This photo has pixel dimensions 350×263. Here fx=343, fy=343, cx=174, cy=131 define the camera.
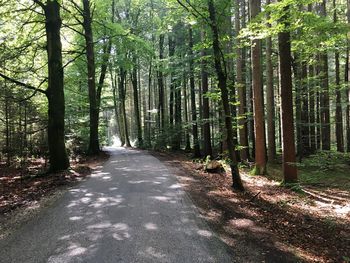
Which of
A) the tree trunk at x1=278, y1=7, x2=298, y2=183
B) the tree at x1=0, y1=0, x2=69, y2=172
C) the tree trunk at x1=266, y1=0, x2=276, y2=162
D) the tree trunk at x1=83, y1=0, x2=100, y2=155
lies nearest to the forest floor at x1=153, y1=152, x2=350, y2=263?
the tree trunk at x1=278, y1=7, x2=298, y2=183

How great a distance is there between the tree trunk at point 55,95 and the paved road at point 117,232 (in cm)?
412

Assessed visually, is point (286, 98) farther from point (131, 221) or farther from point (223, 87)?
point (131, 221)

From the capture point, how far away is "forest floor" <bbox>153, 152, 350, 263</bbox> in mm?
6000

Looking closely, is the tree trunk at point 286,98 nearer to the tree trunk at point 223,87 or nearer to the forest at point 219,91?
the forest at point 219,91

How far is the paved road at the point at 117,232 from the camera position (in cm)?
505

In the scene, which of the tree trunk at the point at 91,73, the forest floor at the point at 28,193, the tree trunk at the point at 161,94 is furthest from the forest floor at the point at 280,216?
the tree trunk at the point at 161,94

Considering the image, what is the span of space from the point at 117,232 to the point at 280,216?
4025 mm

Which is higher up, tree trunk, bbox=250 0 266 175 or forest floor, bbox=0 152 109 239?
tree trunk, bbox=250 0 266 175

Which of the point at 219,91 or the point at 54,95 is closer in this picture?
the point at 54,95

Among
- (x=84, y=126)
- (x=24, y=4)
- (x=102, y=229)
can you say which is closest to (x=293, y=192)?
(x=102, y=229)

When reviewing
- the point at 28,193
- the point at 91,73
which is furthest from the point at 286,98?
the point at 91,73

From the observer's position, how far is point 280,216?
8.02 m

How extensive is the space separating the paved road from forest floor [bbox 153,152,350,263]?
53 cm

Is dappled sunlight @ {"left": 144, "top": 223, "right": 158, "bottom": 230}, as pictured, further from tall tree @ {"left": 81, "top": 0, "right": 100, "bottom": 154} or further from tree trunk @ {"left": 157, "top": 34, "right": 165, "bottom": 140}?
tree trunk @ {"left": 157, "top": 34, "right": 165, "bottom": 140}
